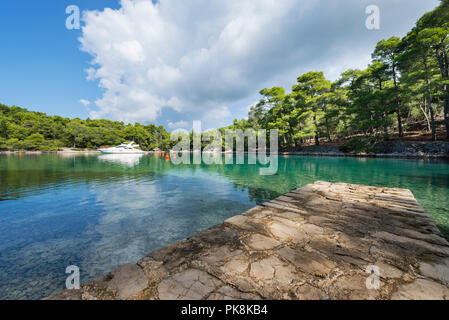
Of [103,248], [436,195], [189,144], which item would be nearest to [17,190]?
[103,248]

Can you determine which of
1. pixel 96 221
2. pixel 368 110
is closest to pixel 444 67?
Result: pixel 368 110

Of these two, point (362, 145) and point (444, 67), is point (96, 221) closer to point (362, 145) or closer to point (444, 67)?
point (362, 145)

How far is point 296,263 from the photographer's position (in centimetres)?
179

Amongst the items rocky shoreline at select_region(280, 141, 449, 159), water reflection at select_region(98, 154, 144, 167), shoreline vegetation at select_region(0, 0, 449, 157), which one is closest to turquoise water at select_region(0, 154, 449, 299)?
water reflection at select_region(98, 154, 144, 167)

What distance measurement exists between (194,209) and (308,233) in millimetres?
3664

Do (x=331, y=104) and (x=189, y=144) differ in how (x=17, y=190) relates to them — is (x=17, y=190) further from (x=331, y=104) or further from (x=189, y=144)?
(x=189, y=144)

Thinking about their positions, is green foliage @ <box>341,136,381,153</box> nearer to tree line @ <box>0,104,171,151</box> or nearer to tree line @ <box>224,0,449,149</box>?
tree line @ <box>224,0,449,149</box>

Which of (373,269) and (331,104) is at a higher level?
(331,104)

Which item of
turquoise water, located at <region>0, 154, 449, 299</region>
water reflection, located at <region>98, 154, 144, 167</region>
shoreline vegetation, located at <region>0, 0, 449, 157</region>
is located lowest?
turquoise water, located at <region>0, 154, 449, 299</region>

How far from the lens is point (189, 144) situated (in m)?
59.4

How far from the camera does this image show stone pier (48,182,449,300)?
55.1 inches

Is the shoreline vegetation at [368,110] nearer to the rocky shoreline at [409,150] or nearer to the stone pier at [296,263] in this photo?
the rocky shoreline at [409,150]

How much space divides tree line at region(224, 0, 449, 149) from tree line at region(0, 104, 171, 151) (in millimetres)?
46266

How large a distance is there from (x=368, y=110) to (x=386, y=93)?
2.40 metres
